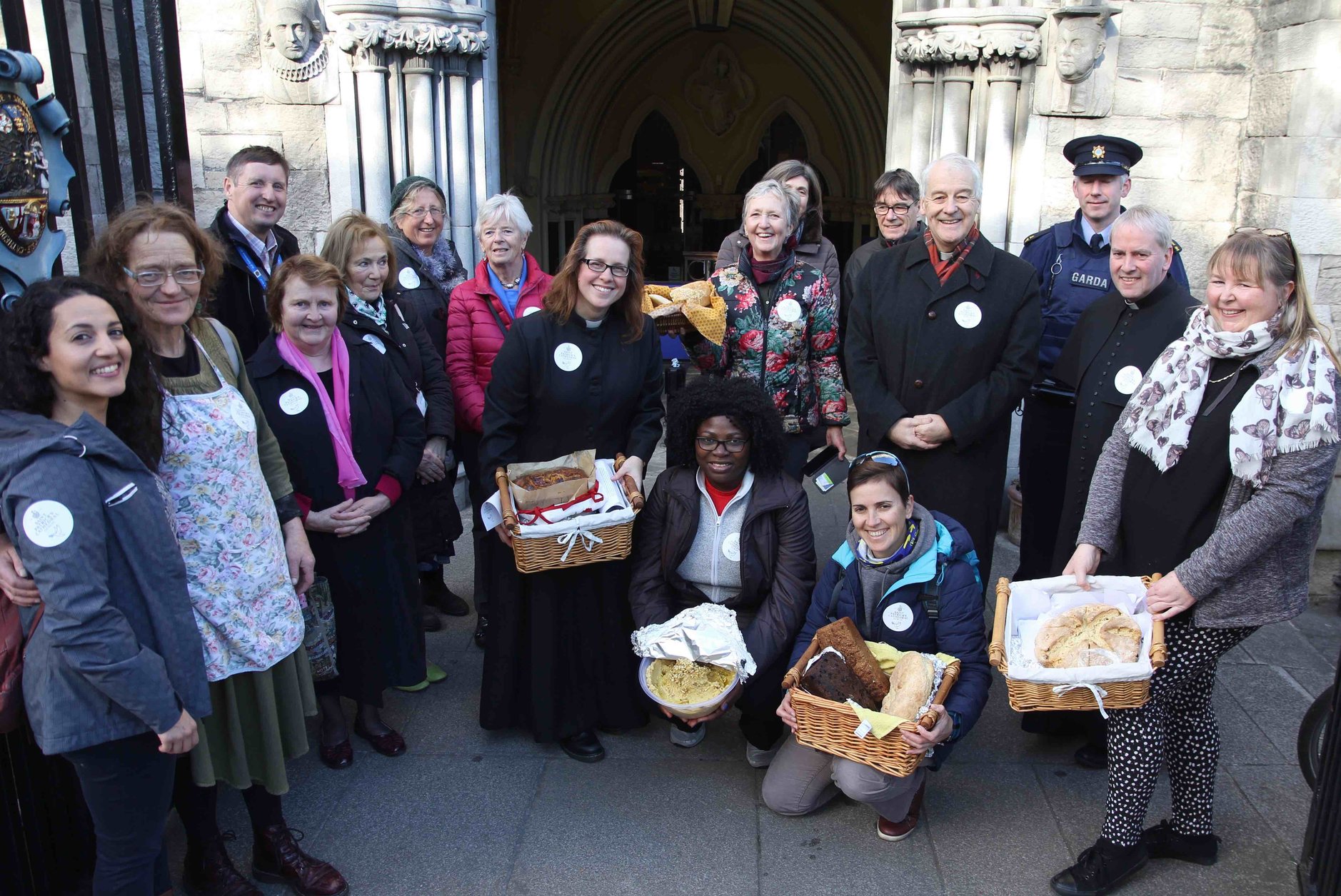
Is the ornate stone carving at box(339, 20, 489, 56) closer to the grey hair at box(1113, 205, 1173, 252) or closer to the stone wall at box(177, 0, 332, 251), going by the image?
the stone wall at box(177, 0, 332, 251)

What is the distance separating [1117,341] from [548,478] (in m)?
1.83

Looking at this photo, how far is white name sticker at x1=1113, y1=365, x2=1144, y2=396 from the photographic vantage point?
310cm

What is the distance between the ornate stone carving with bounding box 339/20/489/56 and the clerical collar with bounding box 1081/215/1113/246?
3231mm

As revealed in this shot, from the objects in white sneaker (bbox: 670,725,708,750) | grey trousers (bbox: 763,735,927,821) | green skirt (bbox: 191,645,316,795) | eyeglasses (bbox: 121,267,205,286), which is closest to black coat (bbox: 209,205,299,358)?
eyeglasses (bbox: 121,267,205,286)

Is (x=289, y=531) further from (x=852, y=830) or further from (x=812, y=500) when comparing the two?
(x=812, y=500)

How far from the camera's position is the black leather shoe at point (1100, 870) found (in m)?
2.73

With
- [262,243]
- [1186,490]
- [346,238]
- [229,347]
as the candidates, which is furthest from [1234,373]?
[262,243]

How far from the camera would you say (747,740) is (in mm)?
3426

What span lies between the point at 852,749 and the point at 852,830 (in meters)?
0.49

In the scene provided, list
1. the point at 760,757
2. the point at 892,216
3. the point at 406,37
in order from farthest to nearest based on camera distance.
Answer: the point at 406,37 < the point at 892,216 < the point at 760,757

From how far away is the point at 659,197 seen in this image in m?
11.9

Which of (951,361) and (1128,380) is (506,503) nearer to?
(951,361)

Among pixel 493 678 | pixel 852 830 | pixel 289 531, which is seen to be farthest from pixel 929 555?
pixel 289 531

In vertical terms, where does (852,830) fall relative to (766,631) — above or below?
below
